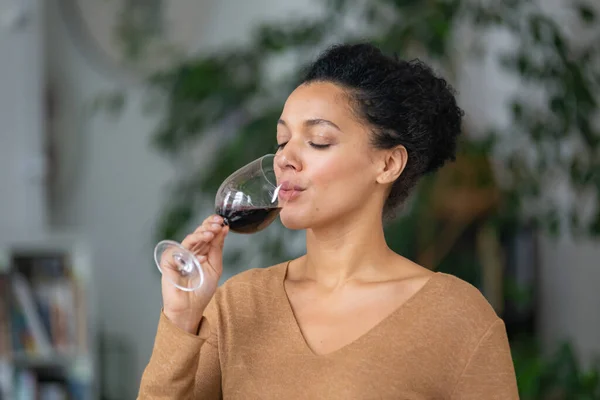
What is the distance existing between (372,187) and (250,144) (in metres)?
1.31

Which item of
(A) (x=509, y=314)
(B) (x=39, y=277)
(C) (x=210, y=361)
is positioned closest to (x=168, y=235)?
(B) (x=39, y=277)

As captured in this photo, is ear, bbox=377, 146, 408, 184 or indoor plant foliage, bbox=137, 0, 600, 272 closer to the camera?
ear, bbox=377, 146, 408, 184

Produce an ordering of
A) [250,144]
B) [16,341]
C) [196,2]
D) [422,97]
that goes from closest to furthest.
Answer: [422,97], [250,144], [16,341], [196,2]

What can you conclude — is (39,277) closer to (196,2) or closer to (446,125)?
(196,2)

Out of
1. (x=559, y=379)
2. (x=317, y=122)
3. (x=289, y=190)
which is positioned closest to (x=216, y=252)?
(x=289, y=190)

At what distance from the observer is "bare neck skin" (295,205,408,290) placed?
151cm

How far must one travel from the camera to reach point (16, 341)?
3568 mm

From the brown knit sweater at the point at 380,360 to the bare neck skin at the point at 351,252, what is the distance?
97 millimetres

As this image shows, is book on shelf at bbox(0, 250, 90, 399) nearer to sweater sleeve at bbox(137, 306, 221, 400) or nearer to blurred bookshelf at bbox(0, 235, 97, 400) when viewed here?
blurred bookshelf at bbox(0, 235, 97, 400)

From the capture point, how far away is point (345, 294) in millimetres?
1503

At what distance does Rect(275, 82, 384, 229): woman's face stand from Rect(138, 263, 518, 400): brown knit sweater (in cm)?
18

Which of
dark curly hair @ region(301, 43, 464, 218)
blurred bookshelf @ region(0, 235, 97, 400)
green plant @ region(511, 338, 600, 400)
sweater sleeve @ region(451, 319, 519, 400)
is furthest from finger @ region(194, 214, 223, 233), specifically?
blurred bookshelf @ region(0, 235, 97, 400)

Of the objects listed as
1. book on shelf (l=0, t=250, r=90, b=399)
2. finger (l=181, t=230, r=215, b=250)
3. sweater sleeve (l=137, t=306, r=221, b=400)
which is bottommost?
book on shelf (l=0, t=250, r=90, b=399)

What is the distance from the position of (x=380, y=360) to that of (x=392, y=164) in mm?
334
